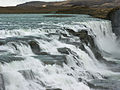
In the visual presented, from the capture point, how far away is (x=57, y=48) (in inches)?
1076

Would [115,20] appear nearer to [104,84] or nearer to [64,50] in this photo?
[64,50]

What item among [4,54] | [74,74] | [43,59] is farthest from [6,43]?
[74,74]

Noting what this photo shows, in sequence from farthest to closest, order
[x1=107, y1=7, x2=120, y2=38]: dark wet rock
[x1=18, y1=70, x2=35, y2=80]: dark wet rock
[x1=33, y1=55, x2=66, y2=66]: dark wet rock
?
[x1=107, y1=7, x2=120, y2=38]: dark wet rock, [x1=33, y1=55, x2=66, y2=66]: dark wet rock, [x1=18, y1=70, x2=35, y2=80]: dark wet rock

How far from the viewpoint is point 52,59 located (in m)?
22.8

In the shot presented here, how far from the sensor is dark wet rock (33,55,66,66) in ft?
72.2

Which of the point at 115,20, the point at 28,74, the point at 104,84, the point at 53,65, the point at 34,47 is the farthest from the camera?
the point at 115,20

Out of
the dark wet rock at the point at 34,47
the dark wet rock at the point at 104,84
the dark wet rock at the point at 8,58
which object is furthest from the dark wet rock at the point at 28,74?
the dark wet rock at the point at 34,47

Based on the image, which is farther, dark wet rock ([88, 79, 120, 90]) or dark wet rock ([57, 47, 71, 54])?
dark wet rock ([57, 47, 71, 54])

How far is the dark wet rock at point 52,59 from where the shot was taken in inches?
867

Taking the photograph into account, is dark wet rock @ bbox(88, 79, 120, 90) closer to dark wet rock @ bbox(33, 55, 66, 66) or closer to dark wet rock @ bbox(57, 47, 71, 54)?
dark wet rock @ bbox(33, 55, 66, 66)

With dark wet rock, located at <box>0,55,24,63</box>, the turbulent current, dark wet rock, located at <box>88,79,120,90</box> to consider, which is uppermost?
dark wet rock, located at <box>0,55,24,63</box>

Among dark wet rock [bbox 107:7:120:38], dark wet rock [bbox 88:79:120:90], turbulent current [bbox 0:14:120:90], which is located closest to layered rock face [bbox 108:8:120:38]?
dark wet rock [bbox 107:7:120:38]

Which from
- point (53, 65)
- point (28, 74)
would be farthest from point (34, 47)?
point (28, 74)

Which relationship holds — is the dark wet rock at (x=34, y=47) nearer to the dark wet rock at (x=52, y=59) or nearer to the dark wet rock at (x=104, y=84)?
the dark wet rock at (x=52, y=59)
